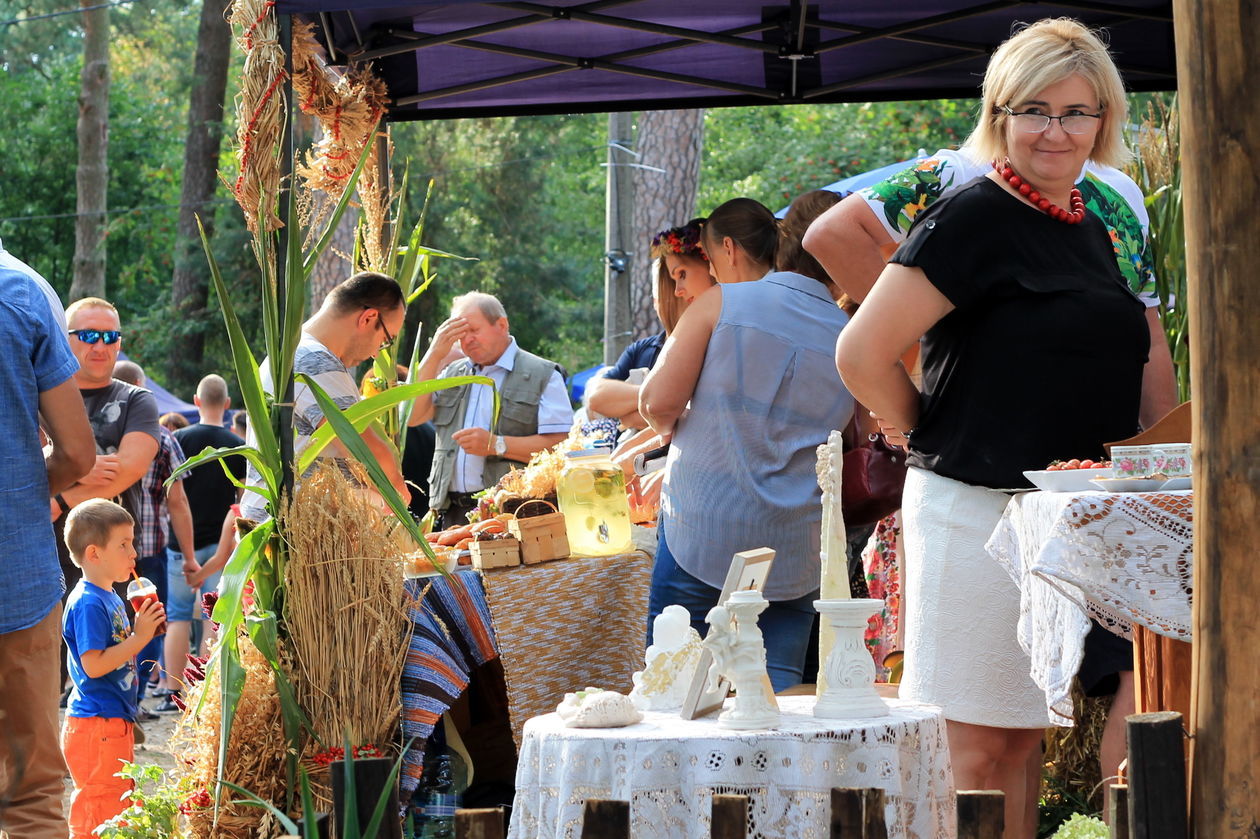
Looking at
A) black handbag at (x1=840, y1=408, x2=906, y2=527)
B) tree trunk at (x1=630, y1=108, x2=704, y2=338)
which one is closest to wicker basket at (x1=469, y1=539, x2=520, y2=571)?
black handbag at (x1=840, y1=408, x2=906, y2=527)

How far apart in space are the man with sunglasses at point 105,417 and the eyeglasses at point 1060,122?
4.23 m

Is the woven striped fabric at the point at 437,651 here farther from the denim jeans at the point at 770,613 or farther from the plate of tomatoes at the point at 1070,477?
the plate of tomatoes at the point at 1070,477

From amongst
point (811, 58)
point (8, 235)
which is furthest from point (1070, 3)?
point (8, 235)

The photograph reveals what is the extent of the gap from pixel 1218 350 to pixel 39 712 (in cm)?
269

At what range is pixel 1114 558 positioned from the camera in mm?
2182

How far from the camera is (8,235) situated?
24734 millimetres

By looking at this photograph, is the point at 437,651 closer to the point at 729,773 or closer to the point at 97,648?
the point at 97,648

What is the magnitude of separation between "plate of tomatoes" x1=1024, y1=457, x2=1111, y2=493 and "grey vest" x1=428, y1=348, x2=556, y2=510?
4.28m

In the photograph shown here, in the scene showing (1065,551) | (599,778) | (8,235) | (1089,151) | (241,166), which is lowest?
(599,778)

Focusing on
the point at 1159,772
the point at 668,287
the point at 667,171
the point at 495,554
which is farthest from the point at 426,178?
the point at 1159,772

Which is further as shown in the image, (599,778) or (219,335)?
(219,335)

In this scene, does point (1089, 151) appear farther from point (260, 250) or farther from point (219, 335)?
point (219, 335)

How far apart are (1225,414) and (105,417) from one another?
5.15 m

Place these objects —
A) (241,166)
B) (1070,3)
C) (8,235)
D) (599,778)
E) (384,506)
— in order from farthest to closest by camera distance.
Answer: (8,235) → (1070,3) → (384,506) → (241,166) → (599,778)
